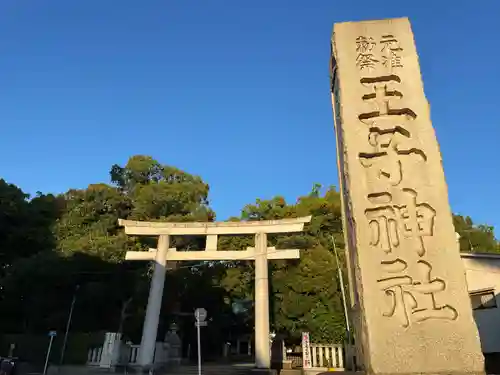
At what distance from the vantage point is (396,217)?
450 centimetres

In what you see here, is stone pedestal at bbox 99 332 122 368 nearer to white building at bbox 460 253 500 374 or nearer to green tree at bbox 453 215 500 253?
white building at bbox 460 253 500 374

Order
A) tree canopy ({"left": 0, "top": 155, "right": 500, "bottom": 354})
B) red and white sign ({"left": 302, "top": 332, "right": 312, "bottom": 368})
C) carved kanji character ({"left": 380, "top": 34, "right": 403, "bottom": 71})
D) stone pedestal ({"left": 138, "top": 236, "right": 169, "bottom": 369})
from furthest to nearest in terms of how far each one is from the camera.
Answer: tree canopy ({"left": 0, "top": 155, "right": 500, "bottom": 354}), red and white sign ({"left": 302, "top": 332, "right": 312, "bottom": 368}), stone pedestal ({"left": 138, "top": 236, "right": 169, "bottom": 369}), carved kanji character ({"left": 380, "top": 34, "right": 403, "bottom": 71})

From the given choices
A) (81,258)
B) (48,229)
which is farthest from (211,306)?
(48,229)

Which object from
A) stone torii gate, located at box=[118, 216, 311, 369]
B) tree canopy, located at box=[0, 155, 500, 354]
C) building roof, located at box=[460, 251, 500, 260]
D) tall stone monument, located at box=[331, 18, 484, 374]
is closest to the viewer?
tall stone monument, located at box=[331, 18, 484, 374]

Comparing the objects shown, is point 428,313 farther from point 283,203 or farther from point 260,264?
point 283,203

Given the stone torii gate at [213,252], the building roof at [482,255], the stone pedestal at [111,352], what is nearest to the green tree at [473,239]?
the building roof at [482,255]

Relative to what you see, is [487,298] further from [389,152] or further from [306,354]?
[389,152]

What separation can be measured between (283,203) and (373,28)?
22139 mm

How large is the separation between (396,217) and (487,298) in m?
9.37

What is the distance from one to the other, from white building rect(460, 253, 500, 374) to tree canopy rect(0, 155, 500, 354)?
4.67 meters

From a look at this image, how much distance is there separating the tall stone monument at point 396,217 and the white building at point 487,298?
8.15 meters

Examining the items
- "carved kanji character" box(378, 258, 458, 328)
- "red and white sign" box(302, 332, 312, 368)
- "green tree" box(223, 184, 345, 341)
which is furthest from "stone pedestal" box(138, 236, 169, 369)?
"carved kanji character" box(378, 258, 458, 328)

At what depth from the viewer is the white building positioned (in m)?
11.2

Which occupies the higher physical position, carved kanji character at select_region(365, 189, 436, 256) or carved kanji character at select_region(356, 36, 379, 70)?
carved kanji character at select_region(356, 36, 379, 70)
